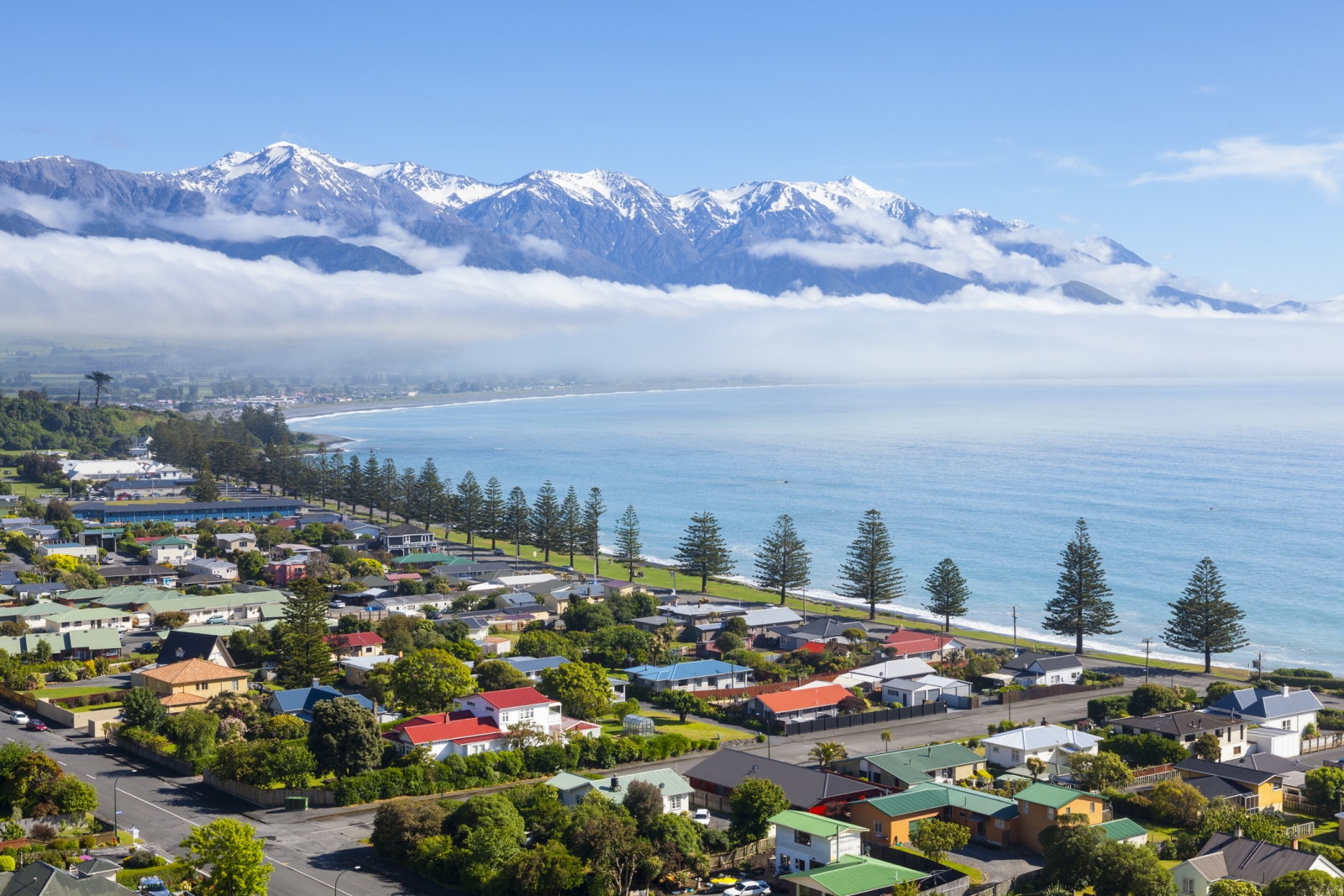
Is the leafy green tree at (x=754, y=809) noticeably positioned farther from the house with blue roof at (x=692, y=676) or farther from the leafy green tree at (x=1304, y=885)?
the house with blue roof at (x=692, y=676)

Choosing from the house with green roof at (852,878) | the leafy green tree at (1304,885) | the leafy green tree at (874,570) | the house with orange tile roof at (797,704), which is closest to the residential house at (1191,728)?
the house with orange tile roof at (797,704)

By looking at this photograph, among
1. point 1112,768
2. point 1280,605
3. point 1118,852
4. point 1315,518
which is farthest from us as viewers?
point 1315,518

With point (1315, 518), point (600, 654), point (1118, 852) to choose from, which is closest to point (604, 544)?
point (600, 654)

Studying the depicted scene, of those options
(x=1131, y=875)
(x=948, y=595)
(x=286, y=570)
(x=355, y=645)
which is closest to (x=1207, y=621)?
(x=948, y=595)

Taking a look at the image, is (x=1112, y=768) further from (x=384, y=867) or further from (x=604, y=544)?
(x=604, y=544)

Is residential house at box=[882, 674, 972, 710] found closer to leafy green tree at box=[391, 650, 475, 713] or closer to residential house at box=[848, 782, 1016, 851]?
residential house at box=[848, 782, 1016, 851]

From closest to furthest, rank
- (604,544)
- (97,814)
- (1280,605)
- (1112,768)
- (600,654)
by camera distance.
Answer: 1. (97,814)
2. (1112,768)
3. (600,654)
4. (1280,605)
5. (604,544)

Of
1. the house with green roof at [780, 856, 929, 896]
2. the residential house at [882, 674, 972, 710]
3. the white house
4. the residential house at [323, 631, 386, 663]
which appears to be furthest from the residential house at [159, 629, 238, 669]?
the white house
